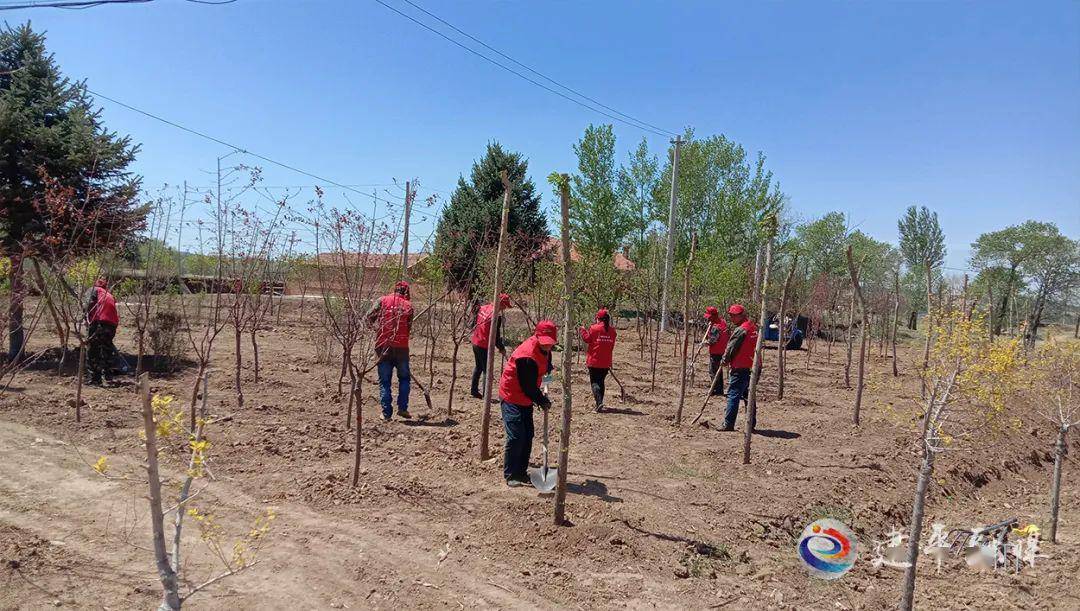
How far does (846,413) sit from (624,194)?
19.2m

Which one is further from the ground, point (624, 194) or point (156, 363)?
point (624, 194)

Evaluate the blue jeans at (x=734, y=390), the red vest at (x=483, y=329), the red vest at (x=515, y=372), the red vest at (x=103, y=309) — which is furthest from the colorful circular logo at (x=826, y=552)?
the red vest at (x=103, y=309)

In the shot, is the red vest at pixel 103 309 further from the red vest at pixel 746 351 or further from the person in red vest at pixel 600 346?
the red vest at pixel 746 351

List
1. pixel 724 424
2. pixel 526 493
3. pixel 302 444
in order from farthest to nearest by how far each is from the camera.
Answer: pixel 724 424
pixel 302 444
pixel 526 493

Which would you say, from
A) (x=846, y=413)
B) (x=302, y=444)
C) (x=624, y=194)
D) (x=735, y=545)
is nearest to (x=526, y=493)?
(x=735, y=545)

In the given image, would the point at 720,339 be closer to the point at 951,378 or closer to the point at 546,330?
the point at 546,330

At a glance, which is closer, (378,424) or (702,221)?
(378,424)

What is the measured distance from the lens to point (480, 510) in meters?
4.77

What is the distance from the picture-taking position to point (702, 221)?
28906 mm

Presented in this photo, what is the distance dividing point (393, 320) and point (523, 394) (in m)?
1.83

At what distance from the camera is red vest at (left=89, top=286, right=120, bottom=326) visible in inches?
288

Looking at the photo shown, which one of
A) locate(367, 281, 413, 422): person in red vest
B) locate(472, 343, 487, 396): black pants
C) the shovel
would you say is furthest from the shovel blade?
locate(472, 343, 487, 396): black pants

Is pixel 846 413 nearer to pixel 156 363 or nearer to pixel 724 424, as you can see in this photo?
pixel 724 424

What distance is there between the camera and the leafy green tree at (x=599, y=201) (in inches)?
1076
